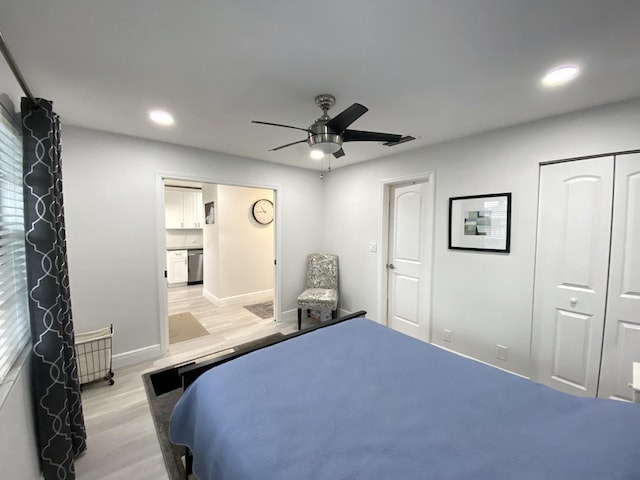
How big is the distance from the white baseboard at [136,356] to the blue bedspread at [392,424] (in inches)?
68.9

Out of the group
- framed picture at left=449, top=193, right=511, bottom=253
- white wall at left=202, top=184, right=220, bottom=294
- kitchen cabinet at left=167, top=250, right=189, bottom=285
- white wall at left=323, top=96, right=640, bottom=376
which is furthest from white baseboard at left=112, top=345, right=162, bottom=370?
kitchen cabinet at left=167, top=250, right=189, bottom=285

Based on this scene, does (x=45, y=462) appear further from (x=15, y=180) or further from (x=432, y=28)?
(x=432, y=28)

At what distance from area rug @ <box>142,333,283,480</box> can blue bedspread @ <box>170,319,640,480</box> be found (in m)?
0.40

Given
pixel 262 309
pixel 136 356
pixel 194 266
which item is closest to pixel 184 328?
pixel 136 356

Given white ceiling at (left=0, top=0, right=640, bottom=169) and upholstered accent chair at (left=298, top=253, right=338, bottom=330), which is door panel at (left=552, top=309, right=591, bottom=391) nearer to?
white ceiling at (left=0, top=0, right=640, bottom=169)

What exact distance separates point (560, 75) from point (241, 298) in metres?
4.90

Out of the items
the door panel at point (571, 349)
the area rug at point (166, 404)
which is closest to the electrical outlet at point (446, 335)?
the door panel at point (571, 349)

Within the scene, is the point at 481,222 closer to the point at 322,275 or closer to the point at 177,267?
the point at 322,275

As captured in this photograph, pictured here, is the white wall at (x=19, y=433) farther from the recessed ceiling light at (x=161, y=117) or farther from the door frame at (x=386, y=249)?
the door frame at (x=386, y=249)

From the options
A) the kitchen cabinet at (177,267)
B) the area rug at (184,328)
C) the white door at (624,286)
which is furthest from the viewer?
the kitchen cabinet at (177,267)

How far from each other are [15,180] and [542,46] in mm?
2840

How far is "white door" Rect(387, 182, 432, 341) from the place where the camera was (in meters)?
3.11

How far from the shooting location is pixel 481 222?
2.60m

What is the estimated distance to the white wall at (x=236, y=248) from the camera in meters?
4.70
